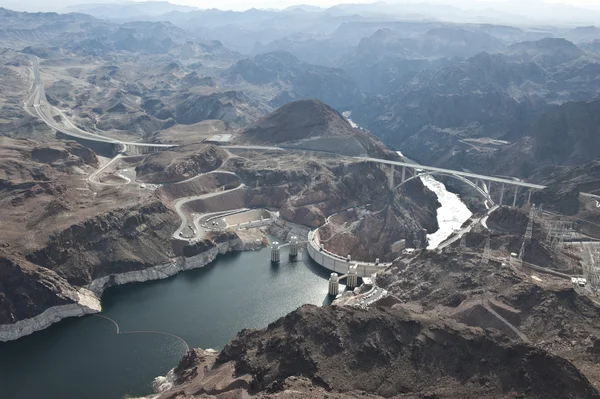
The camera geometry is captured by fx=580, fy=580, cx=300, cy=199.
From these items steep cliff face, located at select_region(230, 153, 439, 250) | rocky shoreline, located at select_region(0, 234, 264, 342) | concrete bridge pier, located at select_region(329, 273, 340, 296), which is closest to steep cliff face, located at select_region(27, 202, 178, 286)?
rocky shoreline, located at select_region(0, 234, 264, 342)

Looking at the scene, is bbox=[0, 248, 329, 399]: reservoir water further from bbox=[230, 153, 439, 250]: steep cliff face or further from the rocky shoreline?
bbox=[230, 153, 439, 250]: steep cliff face

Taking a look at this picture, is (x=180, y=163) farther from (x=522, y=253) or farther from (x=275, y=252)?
(x=522, y=253)

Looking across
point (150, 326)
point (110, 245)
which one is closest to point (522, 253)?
point (150, 326)

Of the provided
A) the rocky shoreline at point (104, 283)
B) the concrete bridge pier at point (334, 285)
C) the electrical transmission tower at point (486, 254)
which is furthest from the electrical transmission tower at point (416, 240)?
the electrical transmission tower at point (486, 254)

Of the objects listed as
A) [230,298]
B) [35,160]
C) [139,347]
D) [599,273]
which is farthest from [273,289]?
[35,160]

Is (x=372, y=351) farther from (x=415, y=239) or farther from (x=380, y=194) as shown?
(x=380, y=194)

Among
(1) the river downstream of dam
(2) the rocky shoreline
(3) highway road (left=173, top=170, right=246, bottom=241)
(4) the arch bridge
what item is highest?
(4) the arch bridge
